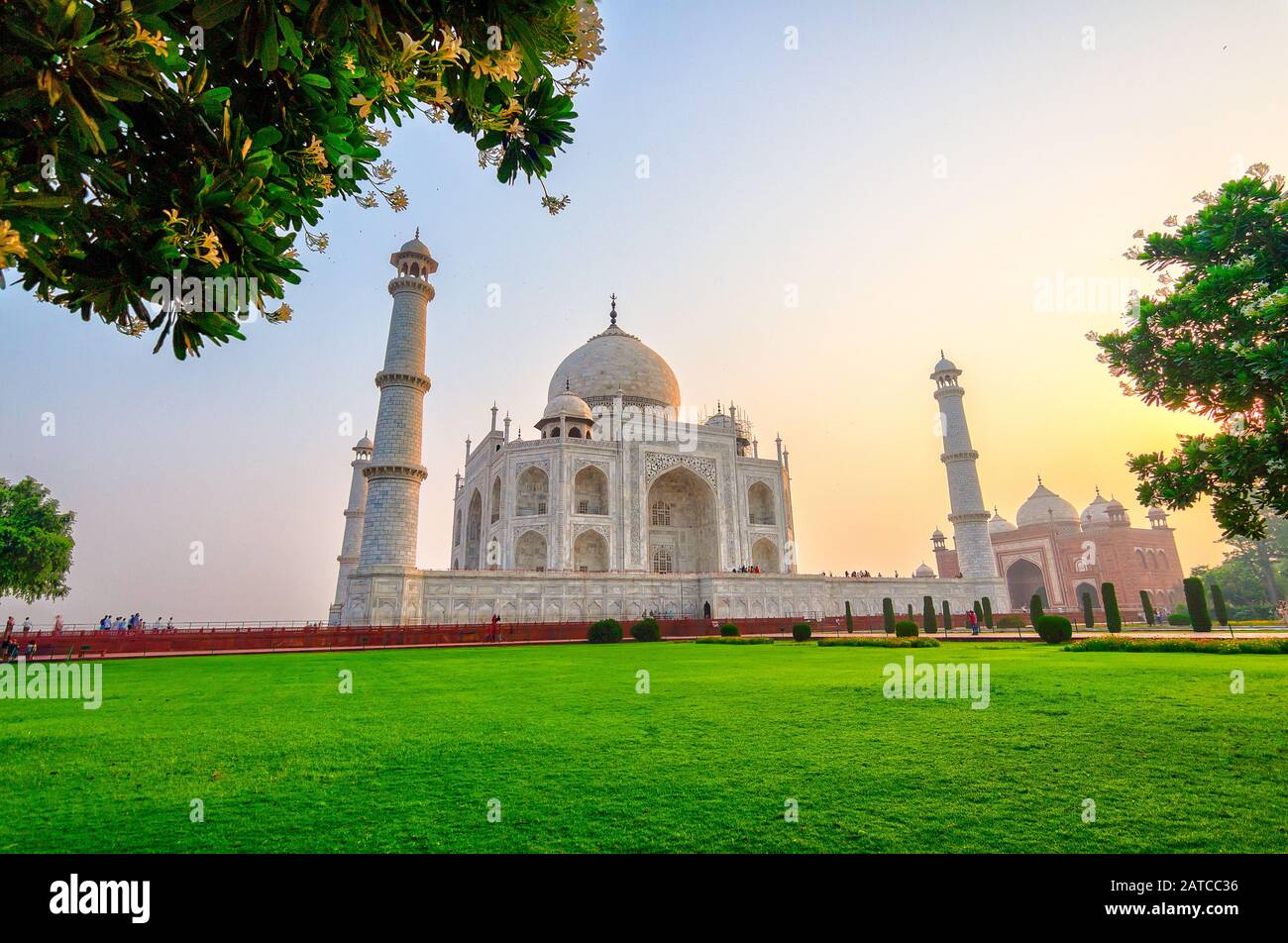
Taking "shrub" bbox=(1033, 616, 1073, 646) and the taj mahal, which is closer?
"shrub" bbox=(1033, 616, 1073, 646)

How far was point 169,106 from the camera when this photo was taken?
7.45ft

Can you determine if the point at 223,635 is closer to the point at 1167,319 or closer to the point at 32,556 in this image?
the point at 32,556

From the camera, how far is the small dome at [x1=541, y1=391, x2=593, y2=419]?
3497 centimetres

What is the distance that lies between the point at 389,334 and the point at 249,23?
24849 mm

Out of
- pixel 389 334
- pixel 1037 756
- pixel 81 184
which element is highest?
pixel 389 334

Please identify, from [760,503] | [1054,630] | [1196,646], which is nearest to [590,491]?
[760,503]

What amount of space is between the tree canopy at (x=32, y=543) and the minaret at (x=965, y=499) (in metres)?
43.6

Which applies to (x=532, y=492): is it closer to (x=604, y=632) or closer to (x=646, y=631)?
(x=646, y=631)

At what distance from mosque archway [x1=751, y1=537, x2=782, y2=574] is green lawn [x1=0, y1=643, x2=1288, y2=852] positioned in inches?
1150

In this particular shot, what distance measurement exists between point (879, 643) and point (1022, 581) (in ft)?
127

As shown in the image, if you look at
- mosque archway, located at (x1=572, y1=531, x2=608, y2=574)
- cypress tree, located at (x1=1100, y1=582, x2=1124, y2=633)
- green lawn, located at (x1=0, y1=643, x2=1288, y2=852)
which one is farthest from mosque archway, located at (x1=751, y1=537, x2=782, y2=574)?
green lawn, located at (x1=0, y1=643, x2=1288, y2=852)

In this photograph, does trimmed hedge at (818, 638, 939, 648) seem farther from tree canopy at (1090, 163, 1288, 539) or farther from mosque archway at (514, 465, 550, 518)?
mosque archway at (514, 465, 550, 518)

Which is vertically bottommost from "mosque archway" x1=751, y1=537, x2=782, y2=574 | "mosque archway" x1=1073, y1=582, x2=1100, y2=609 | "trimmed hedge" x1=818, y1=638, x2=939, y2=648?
"trimmed hedge" x1=818, y1=638, x2=939, y2=648
